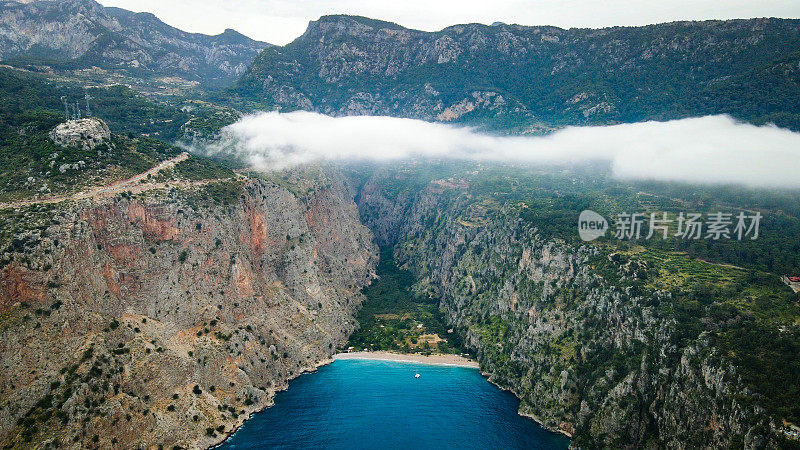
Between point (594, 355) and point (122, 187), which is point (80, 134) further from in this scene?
point (594, 355)

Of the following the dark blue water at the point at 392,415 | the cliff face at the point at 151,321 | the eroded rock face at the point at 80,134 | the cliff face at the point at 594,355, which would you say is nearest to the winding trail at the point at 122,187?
the cliff face at the point at 151,321

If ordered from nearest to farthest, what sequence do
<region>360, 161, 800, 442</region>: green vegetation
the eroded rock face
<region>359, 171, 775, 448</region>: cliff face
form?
<region>359, 171, 775, 448</region>: cliff face → <region>360, 161, 800, 442</region>: green vegetation → the eroded rock face

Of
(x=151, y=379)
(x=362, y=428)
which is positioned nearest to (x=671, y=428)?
(x=362, y=428)

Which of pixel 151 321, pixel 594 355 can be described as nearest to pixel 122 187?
pixel 151 321

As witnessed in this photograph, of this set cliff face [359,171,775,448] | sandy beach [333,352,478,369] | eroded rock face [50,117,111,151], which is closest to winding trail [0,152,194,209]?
eroded rock face [50,117,111,151]

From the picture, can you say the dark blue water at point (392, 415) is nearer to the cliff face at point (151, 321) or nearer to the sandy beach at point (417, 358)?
the sandy beach at point (417, 358)

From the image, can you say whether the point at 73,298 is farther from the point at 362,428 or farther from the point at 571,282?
the point at 571,282

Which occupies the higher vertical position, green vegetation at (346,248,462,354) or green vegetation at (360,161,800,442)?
green vegetation at (360,161,800,442)

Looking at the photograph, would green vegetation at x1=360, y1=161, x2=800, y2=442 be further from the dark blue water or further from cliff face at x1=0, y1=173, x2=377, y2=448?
cliff face at x1=0, y1=173, x2=377, y2=448
